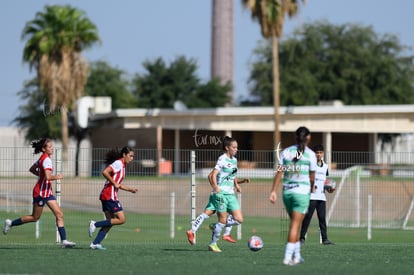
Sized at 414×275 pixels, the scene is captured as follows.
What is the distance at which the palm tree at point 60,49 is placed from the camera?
167ft

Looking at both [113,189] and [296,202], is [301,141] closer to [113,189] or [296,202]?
[296,202]

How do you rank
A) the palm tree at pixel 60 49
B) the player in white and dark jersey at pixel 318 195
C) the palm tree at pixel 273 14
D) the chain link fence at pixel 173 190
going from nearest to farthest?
the player in white and dark jersey at pixel 318 195
the chain link fence at pixel 173 190
the palm tree at pixel 273 14
the palm tree at pixel 60 49

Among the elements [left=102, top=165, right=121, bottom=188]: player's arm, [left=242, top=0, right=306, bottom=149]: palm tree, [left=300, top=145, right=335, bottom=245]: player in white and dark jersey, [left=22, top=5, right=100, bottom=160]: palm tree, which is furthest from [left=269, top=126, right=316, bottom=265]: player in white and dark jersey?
[left=22, top=5, right=100, bottom=160]: palm tree

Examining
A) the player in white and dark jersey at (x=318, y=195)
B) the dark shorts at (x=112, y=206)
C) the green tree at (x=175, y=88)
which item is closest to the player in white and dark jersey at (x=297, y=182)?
the dark shorts at (x=112, y=206)

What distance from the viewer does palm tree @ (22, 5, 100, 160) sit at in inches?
2008

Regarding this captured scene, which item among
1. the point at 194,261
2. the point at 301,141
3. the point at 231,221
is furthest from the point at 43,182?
the point at 301,141

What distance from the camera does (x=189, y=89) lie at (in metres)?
80.0

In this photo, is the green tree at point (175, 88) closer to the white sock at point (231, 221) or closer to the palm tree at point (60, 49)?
the palm tree at point (60, 49)

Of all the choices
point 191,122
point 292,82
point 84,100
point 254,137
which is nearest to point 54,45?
point 84,100

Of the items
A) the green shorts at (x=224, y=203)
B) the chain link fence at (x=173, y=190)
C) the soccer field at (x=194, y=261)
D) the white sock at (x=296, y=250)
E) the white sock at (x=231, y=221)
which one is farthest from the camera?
the chain link fence at (x=173, y=190)

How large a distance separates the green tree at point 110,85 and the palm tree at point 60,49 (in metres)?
23.7

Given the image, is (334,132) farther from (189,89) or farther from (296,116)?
(189,89)

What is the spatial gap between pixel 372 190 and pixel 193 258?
53.0ft

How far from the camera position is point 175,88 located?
79.2 meters
